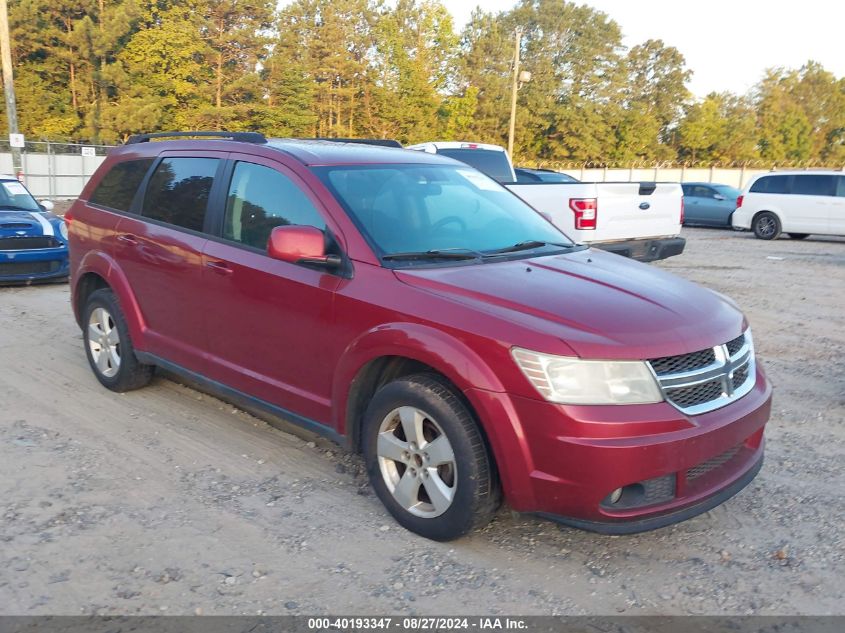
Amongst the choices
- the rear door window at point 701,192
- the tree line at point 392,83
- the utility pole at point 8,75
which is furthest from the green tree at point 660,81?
the utility pole at point 8,75

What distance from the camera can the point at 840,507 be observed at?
4141 mm

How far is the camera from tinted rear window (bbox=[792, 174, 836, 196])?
1870 cm

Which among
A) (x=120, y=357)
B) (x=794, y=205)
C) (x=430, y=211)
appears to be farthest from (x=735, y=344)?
(x=794, y=205)

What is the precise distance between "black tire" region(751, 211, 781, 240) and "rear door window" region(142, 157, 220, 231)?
17.5 metres

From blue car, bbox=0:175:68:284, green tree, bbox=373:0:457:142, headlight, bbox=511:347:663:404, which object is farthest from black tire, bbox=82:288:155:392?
green tree, bbox=373:0:457:142

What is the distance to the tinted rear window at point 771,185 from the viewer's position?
19.4 metres

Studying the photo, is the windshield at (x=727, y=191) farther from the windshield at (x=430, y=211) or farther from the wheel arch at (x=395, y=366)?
the wheel arch at (x=395, y=366)

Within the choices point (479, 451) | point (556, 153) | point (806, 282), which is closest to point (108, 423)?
point (479, 451)

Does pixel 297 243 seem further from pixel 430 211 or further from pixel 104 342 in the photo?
pixel 104 342

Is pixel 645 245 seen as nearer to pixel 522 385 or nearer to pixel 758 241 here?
pixel 522 385

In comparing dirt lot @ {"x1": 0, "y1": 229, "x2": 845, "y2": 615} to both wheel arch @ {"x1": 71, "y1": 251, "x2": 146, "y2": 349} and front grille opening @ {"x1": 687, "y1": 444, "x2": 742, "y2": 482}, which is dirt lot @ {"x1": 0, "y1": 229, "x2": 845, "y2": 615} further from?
wheel arch @ {"x1": 71, "y1": 251, "x2": 146, "y2": 349}

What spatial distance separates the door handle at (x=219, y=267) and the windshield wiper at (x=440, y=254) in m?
1.13

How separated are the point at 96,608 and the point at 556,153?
2608 inches

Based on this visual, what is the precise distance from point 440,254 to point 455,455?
111cm
